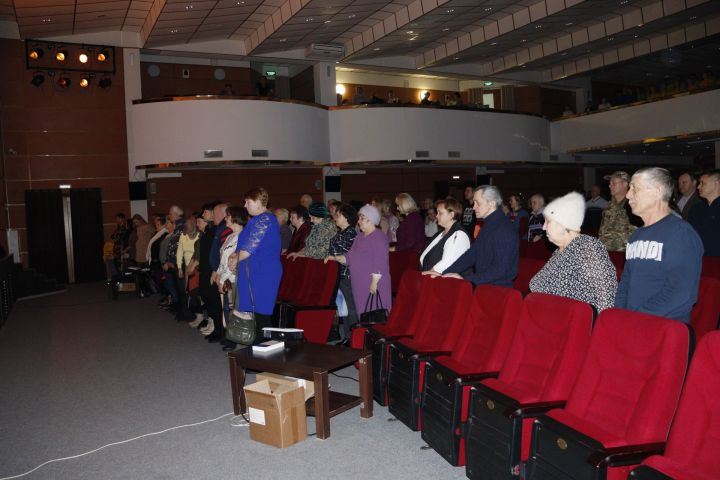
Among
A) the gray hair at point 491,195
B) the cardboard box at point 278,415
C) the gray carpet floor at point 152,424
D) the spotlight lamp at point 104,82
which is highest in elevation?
the spotlight lamp at point 104,82

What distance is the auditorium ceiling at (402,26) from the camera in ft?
36.0

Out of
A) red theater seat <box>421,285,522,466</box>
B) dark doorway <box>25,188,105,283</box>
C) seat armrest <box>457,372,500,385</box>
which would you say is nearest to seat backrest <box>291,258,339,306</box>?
red theater seat <box>421,285,522,466</box>

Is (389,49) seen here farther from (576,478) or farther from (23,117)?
(576,478)

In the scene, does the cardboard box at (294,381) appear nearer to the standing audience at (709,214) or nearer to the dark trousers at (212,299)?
the dark trousers at (212,299)

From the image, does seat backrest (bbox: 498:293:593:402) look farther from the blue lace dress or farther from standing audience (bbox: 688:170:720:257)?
standing audience (bbox: 688:170:720:257)

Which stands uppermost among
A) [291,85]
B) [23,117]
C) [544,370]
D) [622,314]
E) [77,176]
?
[291,85]

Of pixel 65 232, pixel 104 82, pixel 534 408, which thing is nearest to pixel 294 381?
pixel 534 408

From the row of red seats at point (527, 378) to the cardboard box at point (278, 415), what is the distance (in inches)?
22.5

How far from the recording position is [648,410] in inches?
85.6

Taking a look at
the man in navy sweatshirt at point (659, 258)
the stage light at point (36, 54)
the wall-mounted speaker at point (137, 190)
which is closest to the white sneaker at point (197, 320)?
the man in navy sweatshirt at point (659, 258)

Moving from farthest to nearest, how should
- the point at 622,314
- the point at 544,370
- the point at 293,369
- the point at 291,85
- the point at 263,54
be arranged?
the point at 291,85 → the point at 263,54 → the point at 293,369 → the point at 544,370 → the point at 622,314

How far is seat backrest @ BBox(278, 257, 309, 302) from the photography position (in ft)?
19.8

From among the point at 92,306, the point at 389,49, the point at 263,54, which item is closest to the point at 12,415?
the point at 92,306

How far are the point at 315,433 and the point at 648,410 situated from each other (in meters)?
2.06
